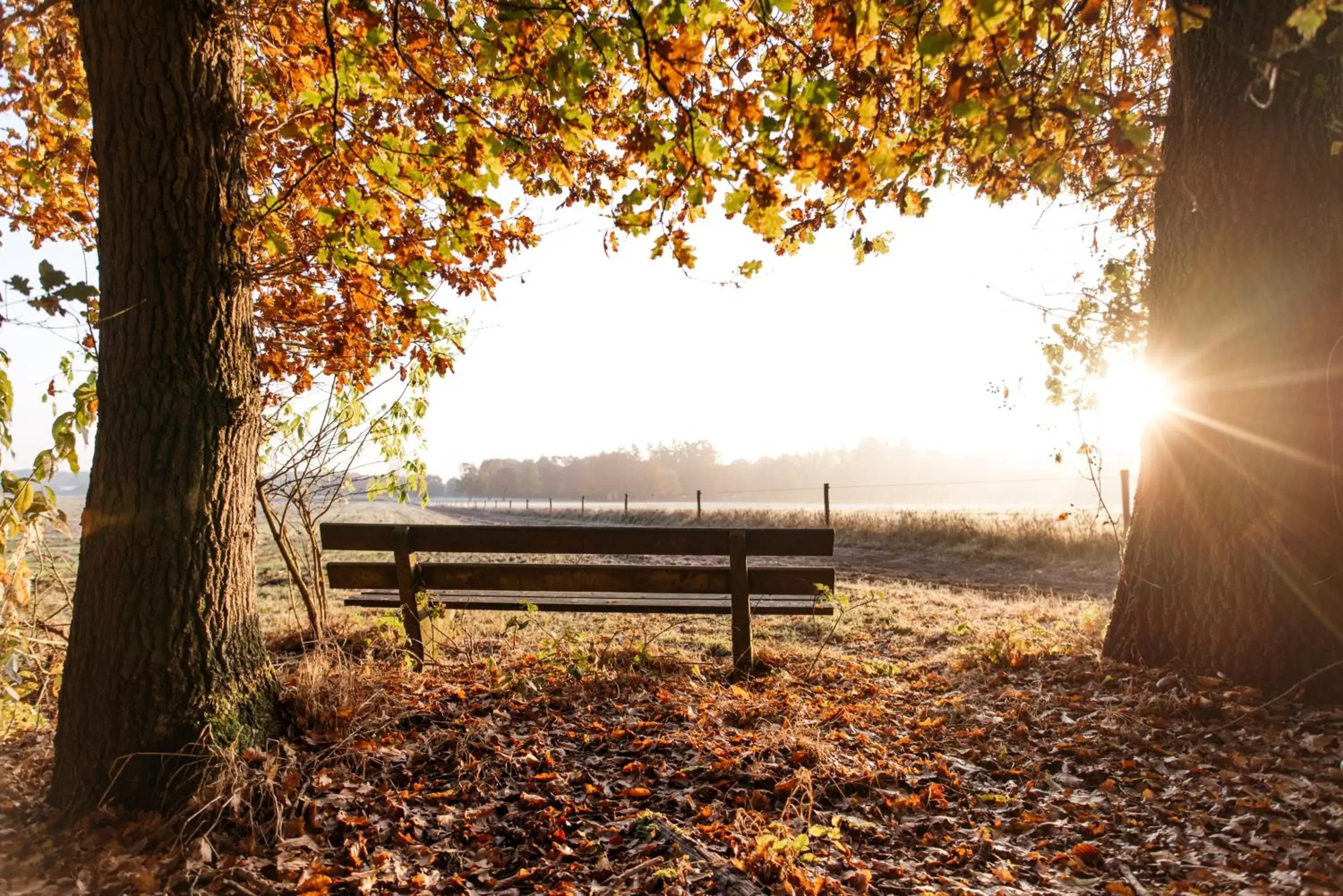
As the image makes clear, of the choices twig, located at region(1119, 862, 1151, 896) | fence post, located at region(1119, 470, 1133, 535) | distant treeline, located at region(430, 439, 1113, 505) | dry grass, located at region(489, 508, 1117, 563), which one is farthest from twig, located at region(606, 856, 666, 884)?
distant treeline, located at region(430, 439, 1113, 505)

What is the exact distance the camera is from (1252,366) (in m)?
3.93

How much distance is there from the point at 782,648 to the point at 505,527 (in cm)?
261

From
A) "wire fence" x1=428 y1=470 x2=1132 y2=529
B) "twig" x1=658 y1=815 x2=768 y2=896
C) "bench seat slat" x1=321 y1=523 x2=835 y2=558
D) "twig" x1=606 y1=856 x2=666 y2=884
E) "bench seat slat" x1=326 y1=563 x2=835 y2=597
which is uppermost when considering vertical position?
"bench seat slat" x1=321 y1=523 x2=835 y2=558

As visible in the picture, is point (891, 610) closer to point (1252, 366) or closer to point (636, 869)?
point (1252, 366)

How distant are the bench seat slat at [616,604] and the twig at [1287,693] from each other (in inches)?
92.2

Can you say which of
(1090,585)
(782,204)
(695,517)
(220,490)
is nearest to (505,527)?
(220,490)

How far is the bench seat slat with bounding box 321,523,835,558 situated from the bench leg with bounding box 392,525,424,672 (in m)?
0.05

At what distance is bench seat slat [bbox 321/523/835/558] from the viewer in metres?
4.82

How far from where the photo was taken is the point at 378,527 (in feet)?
16.6

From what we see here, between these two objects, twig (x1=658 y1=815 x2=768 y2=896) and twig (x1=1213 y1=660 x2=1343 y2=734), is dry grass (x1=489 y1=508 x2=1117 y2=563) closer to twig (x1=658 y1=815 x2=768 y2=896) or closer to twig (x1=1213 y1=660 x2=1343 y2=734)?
twig (x1=1213 y1=660 x2=1343 y2=734)

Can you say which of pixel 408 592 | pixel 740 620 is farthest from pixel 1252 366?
pixel 408 592

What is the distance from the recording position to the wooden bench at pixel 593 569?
4863mm

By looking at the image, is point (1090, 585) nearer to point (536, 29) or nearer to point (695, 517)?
point (536, 29)

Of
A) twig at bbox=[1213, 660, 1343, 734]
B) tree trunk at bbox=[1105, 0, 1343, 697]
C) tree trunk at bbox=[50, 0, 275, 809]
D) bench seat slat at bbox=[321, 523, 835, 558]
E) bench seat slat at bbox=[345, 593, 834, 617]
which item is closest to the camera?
tree trunk at bbox=[50, 0, 275, 809]
